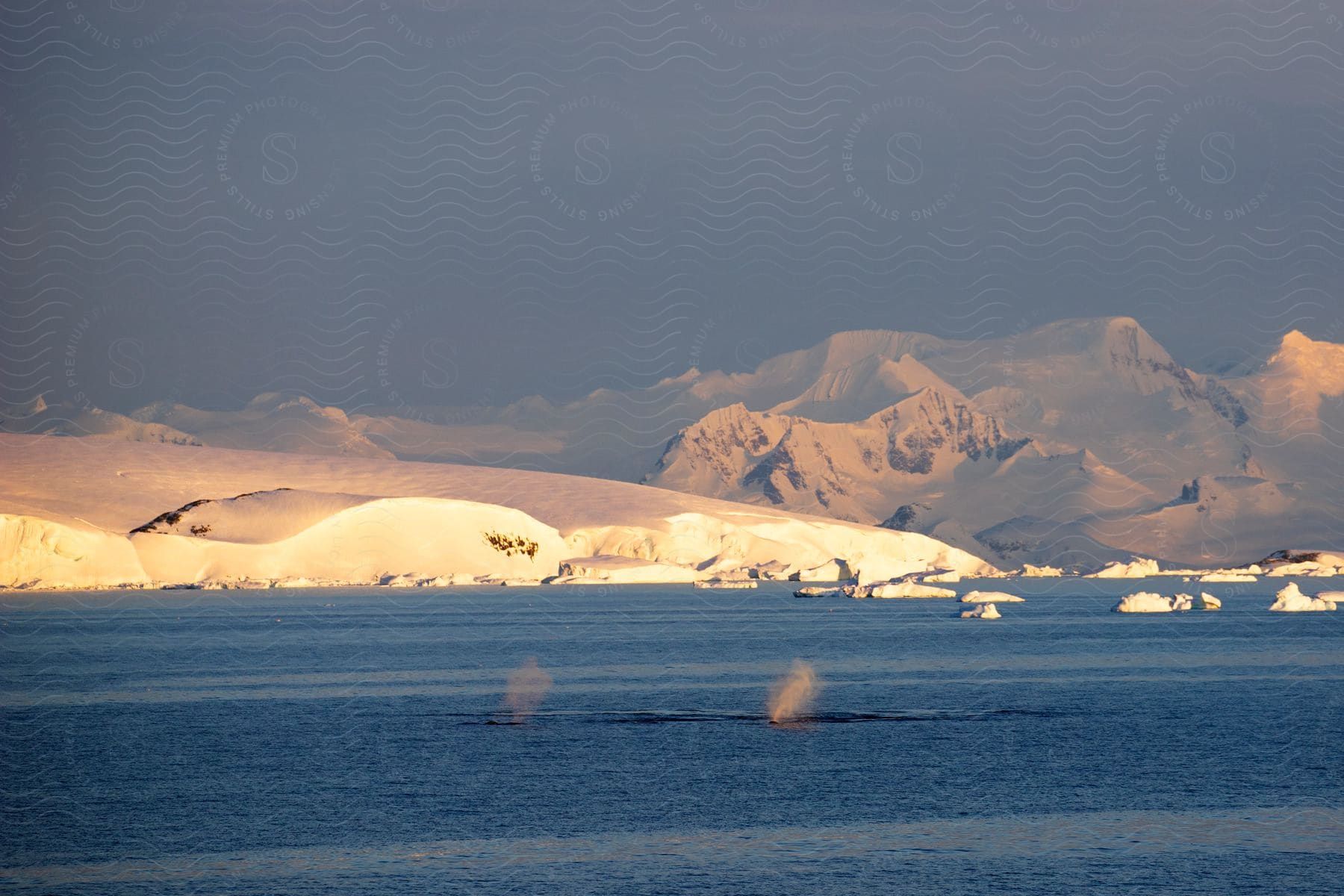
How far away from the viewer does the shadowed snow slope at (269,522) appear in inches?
5448

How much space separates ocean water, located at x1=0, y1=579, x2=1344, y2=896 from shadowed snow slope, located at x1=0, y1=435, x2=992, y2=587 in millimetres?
50987

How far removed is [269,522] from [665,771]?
381ft

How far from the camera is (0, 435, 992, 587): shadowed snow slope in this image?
138375mm

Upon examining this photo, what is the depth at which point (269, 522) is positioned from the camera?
15312cm

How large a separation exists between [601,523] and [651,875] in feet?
529

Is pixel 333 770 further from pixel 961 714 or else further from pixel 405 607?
pixel 405 607

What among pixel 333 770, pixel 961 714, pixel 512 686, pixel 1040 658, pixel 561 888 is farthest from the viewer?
pixel 1040 658

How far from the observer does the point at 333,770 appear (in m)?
43.9

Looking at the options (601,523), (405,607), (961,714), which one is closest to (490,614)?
(405,607)

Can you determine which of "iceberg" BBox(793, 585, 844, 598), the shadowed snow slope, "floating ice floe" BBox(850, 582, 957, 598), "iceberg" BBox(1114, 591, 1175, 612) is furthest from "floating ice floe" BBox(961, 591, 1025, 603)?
"iceberg" BBox(793, 585, 844, 598)

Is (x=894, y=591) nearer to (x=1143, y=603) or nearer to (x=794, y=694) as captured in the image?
(x=1143, y=603)

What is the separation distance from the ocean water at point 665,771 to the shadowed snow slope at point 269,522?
167 ft

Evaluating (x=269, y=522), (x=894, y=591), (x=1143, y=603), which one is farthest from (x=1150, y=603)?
(x=269, y=522)

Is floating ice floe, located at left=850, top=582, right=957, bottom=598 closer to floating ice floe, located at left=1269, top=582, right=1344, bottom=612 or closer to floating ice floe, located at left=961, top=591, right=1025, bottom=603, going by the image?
floating ice floe, located at left=961, top=591, right=1025, bottom=603
